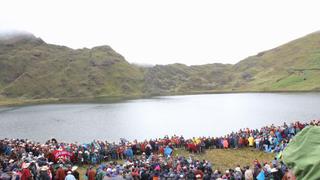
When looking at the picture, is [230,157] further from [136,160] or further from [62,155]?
[62,155]

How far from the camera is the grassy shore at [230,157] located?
Answer: 107 ft

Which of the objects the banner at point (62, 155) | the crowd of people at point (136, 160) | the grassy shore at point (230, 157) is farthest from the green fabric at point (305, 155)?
the banner at point (62, 155)

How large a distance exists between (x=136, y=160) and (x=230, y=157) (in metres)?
9.61

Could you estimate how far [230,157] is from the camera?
1400 inches

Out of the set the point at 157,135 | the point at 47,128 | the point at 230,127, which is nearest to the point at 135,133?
the point at 157,135

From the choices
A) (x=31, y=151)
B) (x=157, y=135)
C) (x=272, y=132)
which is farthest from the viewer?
(x=157, y=135)

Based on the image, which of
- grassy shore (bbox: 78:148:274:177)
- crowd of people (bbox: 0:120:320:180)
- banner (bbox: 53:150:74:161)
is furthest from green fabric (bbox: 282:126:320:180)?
banner (bbox: 53:150:74:161)

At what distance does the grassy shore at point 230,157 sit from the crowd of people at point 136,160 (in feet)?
2.49

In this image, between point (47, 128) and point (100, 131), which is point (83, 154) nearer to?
point (100, 131)

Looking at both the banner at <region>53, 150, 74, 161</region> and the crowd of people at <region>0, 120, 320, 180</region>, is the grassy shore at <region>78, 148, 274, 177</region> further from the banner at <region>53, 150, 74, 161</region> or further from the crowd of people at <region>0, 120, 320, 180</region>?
the banner at <region>53, 150, 74, 161</region>

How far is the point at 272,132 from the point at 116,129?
51.8 metres

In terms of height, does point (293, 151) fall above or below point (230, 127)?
above

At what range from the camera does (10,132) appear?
285 ft

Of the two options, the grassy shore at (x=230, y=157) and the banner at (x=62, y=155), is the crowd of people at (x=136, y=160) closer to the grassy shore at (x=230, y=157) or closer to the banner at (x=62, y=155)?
the banner at (x=62, y=155)
